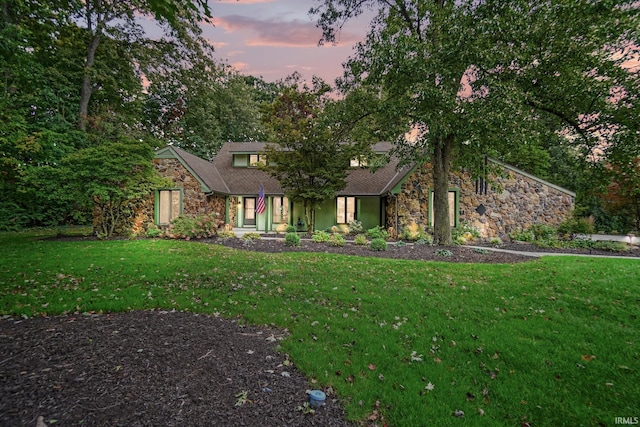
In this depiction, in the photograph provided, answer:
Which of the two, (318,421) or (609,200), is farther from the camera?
(609,200)

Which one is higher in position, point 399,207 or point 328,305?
point 399,207

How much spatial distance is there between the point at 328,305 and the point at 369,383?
2.23m

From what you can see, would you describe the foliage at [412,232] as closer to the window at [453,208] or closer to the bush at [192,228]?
the window at [453,208]

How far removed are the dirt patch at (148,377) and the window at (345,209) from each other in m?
14.6

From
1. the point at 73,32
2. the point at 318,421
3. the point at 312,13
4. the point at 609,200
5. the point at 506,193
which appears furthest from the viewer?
the point at 73,32

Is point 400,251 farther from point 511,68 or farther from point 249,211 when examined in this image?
point 249,211

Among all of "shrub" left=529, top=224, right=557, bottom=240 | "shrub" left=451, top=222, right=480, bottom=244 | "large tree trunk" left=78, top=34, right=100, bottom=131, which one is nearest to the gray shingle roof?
"shrub" left=451, top=222, right=480, bottom=244

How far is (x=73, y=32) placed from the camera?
61.5 feet

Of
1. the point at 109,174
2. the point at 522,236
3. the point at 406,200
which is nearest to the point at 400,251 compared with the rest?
the point at 406,200

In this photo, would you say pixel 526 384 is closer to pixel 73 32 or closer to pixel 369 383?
pixel 369 383

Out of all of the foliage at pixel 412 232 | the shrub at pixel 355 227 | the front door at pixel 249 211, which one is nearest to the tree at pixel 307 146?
the shrub at pixel 355 227

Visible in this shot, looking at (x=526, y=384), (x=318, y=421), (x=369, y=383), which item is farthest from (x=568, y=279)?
(x=318, y=421)

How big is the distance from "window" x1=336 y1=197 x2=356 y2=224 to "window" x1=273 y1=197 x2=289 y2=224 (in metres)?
3.30

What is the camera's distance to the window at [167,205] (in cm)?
1595
